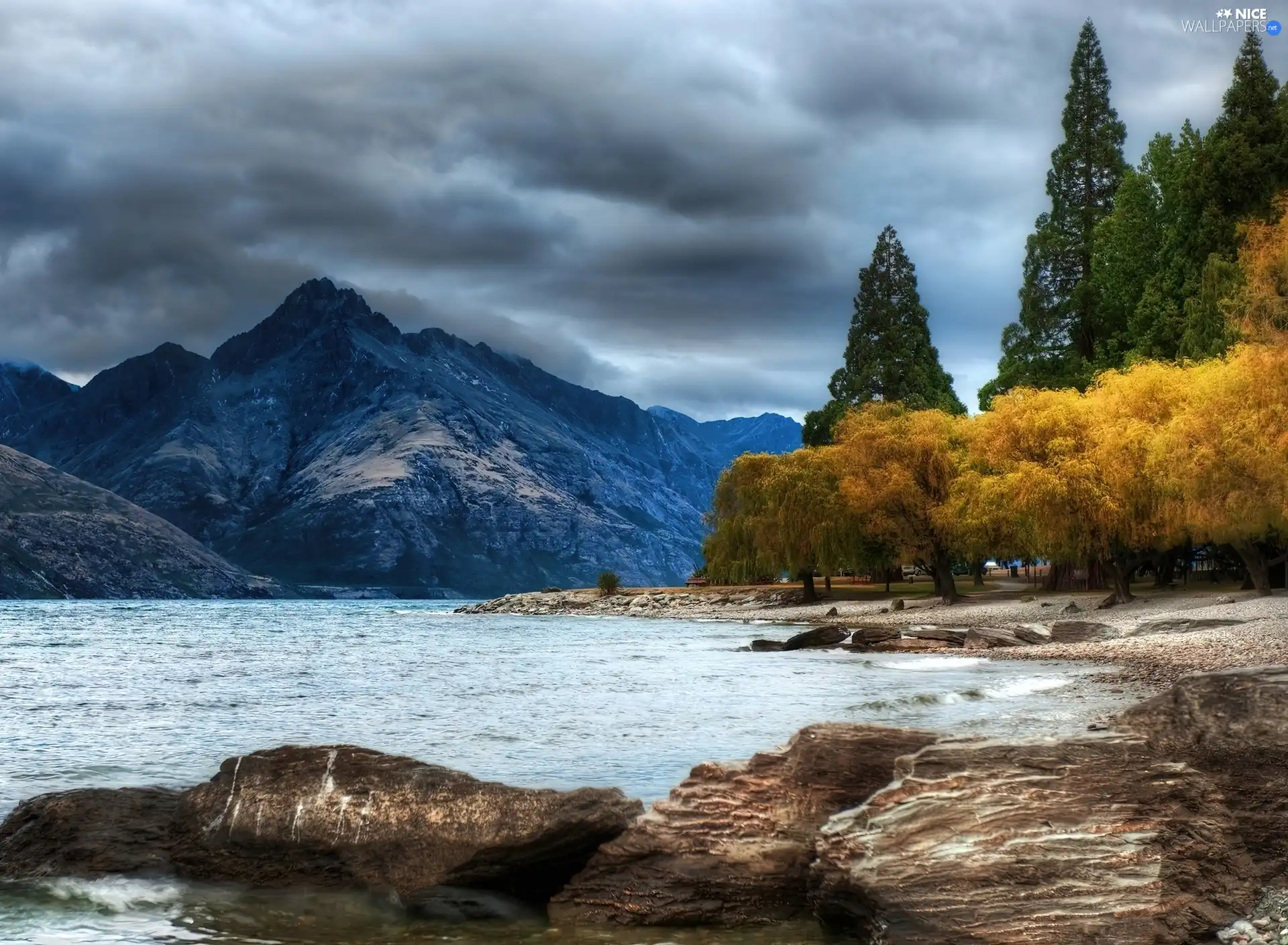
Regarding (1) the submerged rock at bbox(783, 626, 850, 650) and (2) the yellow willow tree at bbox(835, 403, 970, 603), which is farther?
(2) the yellow willow tree at bbox(835, 403, 970, 603)

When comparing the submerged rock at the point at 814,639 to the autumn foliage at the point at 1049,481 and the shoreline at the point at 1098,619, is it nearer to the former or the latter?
the shoreline at the point at 1098,619

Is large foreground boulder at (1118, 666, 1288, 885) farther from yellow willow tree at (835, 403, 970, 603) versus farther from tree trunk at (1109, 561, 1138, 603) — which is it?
yellow willow tree at (835, 403, 970, 603)

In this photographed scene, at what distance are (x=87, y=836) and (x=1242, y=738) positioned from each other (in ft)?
37.7

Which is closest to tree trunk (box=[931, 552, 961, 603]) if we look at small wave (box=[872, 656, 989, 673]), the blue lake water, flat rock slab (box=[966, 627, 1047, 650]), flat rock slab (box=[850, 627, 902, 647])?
the blue lake water

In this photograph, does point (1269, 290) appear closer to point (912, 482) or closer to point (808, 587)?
point (912, 482)

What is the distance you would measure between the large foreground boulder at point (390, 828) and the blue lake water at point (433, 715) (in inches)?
15.5

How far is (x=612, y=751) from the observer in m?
19.5

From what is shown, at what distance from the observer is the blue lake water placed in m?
10.3

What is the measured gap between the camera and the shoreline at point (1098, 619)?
29969mm

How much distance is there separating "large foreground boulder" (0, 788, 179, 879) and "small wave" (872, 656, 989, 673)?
26.5m

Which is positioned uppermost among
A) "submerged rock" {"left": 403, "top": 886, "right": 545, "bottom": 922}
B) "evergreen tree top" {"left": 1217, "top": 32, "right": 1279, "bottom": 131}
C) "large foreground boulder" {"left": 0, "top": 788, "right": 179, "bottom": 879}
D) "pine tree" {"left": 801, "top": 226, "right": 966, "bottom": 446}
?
"evergreen tree top" {"left": 1217, "top": 32, "right": 1279, "bottom": 131}

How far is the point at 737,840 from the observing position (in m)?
10.4

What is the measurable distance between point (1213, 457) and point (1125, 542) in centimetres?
1061

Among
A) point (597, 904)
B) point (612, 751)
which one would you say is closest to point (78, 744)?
point (612, 751)
